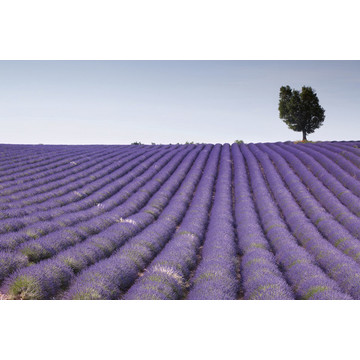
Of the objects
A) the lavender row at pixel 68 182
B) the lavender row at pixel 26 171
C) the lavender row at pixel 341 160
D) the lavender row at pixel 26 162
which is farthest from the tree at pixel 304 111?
the lavender row at pixel 26 171

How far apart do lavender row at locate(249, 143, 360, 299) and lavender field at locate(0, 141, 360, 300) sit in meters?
0.03

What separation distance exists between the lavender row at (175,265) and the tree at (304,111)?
113 feet

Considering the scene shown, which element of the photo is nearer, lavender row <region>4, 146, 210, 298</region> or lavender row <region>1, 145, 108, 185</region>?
lavender row <region>4, 146, 210, 298</region>

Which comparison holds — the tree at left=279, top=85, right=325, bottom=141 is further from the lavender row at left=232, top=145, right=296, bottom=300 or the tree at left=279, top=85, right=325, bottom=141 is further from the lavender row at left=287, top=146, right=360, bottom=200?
the lavender row at left=232, top=145, right=296, bottom=300

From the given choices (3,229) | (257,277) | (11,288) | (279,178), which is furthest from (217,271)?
(279,178)

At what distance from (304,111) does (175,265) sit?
4071 cm

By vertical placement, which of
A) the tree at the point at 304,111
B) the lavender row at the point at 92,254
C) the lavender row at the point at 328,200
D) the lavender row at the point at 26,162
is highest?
the tree at the point at 304,111

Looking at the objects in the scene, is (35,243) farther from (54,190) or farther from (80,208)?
(54,190)

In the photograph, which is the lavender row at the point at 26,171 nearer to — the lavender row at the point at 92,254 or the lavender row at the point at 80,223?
the lavender row at the point at 80,223

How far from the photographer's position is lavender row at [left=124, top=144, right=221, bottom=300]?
5.36 metres

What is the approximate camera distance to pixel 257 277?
629cm

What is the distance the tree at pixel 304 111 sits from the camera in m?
43.5

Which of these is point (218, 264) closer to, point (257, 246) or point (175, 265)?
point (175, 265)

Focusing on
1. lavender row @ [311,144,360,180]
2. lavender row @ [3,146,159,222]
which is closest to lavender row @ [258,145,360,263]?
lavender row @ [311,144,360,180]
